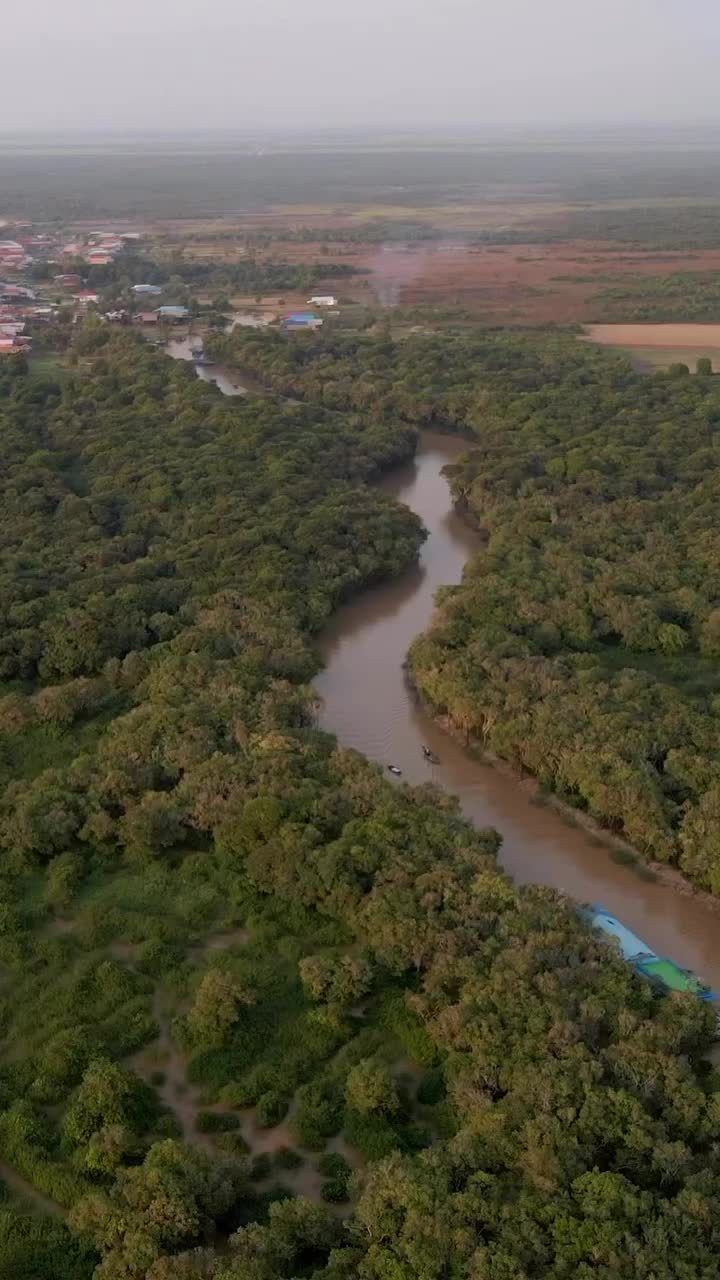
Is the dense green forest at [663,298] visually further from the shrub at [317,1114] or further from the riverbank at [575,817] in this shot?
the shrub at [317,1114]

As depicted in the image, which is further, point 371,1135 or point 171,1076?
point 171,1076

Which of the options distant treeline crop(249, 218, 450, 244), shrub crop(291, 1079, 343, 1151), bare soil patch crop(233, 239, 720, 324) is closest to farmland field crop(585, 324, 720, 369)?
bare soil patch crop(233, 239, 720, 324)

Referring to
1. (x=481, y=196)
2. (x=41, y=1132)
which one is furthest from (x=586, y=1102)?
(x=481, y=196)

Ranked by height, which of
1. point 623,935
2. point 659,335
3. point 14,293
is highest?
point 14,293

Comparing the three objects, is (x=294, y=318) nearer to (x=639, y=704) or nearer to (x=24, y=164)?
(x=639, y=704)

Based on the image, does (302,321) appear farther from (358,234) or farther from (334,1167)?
(334,1167)

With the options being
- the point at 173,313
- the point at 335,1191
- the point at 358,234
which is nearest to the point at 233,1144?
the point at 335,1191
